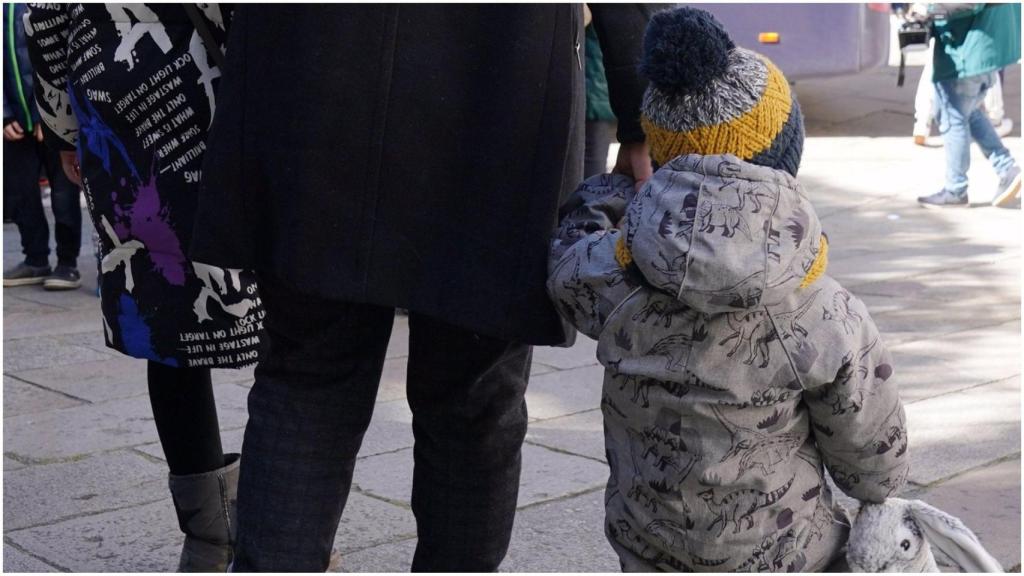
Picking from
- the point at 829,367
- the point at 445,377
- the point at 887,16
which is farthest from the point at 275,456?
the point at 887,16

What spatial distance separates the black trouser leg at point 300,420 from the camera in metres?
2.12

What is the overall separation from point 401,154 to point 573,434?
2.12 meters

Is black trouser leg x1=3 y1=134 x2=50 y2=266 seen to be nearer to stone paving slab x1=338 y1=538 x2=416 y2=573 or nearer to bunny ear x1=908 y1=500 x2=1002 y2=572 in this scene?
stone paving slab x1=338 y1=538 x2=416 y2=573

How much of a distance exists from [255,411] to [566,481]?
4.96 ft

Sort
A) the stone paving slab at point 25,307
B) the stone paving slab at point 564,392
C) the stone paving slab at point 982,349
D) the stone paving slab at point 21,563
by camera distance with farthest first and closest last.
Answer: the stone paving slab at point 25,307
the stone paving slab at point 982,349
the stone paving slab at point 564,392
the stone paving slab at point 21,563

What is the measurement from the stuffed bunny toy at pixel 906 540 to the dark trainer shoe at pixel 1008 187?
5.95m

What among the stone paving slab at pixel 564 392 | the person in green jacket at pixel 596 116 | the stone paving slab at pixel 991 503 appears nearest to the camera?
the stone paving slab at pixel 991 503

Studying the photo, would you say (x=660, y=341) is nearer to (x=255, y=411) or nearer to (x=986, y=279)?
(x=255, y=411)

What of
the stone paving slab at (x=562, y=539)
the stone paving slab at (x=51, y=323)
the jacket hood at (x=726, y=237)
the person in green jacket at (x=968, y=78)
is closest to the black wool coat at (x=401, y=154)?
the jacket hood at (x=726, y=237)

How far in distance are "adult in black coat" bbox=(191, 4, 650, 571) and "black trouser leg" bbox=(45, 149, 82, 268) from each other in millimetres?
4808

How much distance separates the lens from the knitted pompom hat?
1.94 m

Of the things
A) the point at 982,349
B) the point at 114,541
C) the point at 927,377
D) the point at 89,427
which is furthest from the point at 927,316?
the point at 114,541

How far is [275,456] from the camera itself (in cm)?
217

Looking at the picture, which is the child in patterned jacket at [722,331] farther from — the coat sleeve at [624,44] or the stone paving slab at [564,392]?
the stone paving slab at [564,392]
